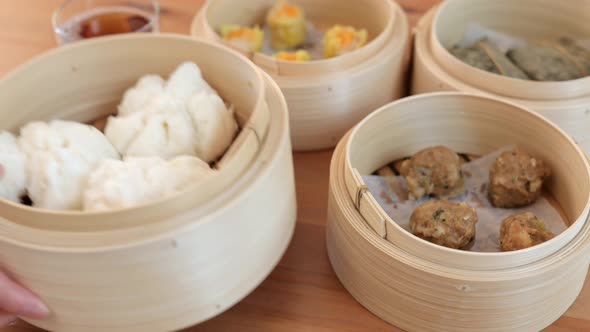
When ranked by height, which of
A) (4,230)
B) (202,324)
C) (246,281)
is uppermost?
(4,230)

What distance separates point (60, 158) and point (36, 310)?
21 cm

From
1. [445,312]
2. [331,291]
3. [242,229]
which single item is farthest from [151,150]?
[445,312]

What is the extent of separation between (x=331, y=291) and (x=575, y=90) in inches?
21.7

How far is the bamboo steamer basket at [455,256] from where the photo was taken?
0.79 m

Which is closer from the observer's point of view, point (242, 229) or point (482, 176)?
point (242, 229)

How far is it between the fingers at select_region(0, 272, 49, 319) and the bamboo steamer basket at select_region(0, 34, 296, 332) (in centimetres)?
1

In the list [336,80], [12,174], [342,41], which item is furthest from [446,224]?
[12,174]

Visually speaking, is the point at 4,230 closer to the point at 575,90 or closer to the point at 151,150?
the point at 151,150

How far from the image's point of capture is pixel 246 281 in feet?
2.65

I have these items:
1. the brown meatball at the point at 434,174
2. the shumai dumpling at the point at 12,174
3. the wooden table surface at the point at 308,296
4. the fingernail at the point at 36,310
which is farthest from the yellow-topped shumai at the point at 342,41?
the fingernail at the point at 36,310

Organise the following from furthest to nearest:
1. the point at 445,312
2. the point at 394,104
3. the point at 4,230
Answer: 1. the point at 394,104
2. the point at 445,312
3. the point at 4,230

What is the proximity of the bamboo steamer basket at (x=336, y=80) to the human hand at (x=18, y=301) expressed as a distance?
557 mm

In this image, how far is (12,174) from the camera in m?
0.85

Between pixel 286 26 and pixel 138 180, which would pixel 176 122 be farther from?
pixel 286 26
